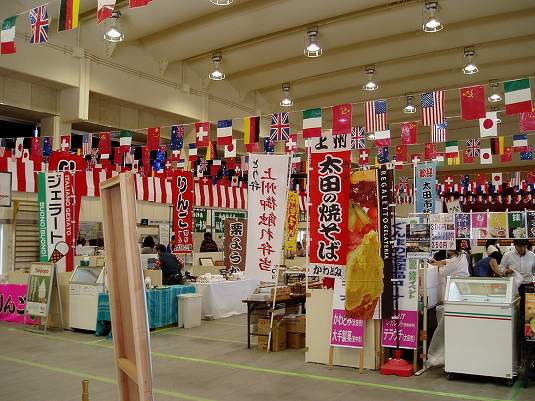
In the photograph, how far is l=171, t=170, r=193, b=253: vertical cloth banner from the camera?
489 inches

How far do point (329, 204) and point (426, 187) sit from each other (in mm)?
8841

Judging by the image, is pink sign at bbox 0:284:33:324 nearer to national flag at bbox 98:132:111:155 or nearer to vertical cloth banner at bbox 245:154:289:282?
national flag at bbox 98:132:111:155

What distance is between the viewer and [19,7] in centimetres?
1109

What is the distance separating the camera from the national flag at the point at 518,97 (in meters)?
8.68

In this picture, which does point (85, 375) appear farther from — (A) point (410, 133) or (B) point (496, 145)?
(B) point (496, 145)

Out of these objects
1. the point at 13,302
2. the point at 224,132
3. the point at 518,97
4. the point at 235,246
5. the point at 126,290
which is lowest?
the point at 13,302

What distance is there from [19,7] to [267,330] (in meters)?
8.41

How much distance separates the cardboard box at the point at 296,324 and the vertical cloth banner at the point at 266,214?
31.7 inches

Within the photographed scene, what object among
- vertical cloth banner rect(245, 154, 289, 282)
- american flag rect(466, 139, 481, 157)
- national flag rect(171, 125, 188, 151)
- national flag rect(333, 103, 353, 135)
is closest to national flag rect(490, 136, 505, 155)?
american flag rect(466, 139, 481, 157)

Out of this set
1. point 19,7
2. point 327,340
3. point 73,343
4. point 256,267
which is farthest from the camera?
point 19,7

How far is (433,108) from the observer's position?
10.5 m

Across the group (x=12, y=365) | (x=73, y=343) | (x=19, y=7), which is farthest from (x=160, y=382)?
(x=19, y=7)

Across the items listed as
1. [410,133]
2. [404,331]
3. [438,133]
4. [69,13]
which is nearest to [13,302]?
[69,13]

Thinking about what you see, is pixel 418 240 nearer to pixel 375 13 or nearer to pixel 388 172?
pixel 388 172
